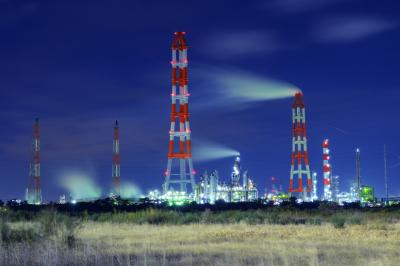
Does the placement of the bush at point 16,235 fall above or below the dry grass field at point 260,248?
above

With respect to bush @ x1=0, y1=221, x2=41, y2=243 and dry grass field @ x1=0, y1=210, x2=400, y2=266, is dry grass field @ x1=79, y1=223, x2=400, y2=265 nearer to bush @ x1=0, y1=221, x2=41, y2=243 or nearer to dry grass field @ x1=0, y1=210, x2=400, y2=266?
dry grass field @ x1=0, y1=210, x2=400, y2=266

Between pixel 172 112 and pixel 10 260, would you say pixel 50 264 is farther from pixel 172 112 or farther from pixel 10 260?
pixel 172 112

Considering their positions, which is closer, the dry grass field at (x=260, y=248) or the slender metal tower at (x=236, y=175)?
the dry grass field at (x=260, y=248)

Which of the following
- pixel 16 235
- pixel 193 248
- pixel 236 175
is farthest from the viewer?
pixel 236 175

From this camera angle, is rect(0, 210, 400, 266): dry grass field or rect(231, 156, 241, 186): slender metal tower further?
rect(231, 156, 241, 186): slender metal tower

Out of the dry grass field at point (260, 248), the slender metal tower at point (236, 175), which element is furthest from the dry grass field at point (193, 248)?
the slender metal tower at point (236, 175)

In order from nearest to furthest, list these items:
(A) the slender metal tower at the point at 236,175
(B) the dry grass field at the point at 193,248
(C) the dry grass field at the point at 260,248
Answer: (B) the dry grass field at the point at 193,248
(C) the dry grass field at the point at 260,248
(A) the slender metal tower at the point at 236,175

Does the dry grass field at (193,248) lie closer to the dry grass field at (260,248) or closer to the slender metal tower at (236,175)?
the dry grass field at (260,248)

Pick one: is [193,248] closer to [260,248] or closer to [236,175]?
[260,248]

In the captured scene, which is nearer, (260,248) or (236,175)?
(260,248)

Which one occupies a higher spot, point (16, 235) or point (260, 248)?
point (16, 235)

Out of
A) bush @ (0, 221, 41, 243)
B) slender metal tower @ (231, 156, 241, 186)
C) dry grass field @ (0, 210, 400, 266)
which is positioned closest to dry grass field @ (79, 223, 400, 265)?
Result: dry grass field @ (0, 210, 400, 266)

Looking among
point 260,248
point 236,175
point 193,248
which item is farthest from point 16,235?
point 236,175

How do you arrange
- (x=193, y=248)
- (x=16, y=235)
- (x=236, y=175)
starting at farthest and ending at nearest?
1. (x=236, y=175)
2. (x=16, y=235)
3. (x=193, y=248)
